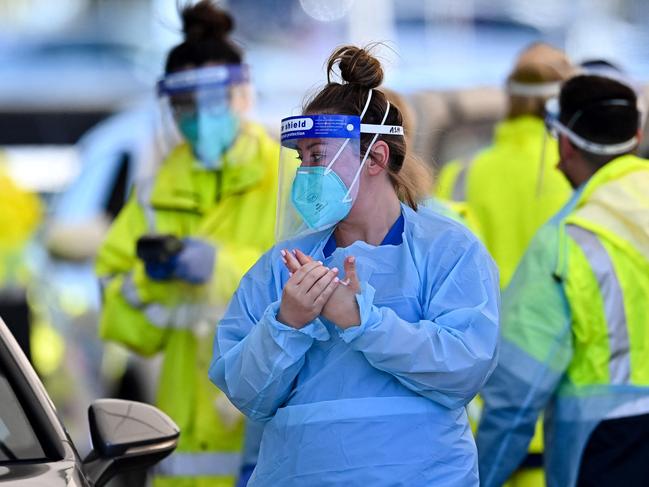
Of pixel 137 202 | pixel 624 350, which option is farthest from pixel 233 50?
pixel 624 350

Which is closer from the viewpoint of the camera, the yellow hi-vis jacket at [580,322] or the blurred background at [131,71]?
the yellow hi-vis jacket at [580,322]

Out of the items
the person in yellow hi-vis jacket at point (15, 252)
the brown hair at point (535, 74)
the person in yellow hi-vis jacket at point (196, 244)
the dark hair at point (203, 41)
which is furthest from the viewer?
the person in yellow hi-vis jacket at point (15, 252)

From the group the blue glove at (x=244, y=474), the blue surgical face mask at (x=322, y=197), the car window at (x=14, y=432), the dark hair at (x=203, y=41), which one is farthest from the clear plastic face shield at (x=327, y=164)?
the dark hair at (x=203, y=41)

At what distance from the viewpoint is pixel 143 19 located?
73.5ft

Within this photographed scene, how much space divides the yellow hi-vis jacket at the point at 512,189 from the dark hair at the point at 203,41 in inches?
41.0

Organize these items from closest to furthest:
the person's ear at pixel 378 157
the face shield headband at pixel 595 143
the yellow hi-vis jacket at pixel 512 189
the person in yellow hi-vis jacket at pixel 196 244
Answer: the person's ear at pixel 378 157 → the face shield headband at pixel 595 143 → the person in yellow hi-vis jacket at pixel 196 244 → the yellow hi-vis jacket at pixel 512 189

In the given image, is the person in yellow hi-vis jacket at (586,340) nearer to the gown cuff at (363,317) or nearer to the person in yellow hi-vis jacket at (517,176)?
the person in yellow hi-vis jacket at (517,176)

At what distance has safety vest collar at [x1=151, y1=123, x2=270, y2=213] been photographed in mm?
5746

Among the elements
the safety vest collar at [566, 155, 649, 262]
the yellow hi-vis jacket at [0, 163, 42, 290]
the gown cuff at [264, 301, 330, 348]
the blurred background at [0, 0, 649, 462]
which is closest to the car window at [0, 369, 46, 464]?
the gown cuff at [264, 301, 330, 348]

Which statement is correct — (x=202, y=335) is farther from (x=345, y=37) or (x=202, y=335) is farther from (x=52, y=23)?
(x=52, y=23)

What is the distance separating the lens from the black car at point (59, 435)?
3.68m

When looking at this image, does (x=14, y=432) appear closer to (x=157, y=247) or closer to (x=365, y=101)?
(x=365, y=101)

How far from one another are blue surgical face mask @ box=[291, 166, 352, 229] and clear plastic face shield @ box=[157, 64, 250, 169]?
2035 millimetres

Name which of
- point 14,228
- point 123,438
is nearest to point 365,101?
A: point 123,438
